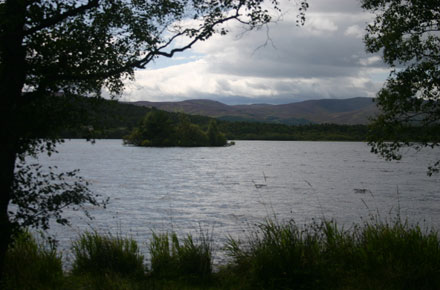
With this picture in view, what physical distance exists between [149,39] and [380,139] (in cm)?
1069

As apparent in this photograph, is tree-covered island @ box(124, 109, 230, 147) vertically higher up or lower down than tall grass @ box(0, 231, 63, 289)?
higher up

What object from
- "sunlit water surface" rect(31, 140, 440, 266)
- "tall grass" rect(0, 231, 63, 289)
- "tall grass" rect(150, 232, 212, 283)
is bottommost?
"sunlit water surface" rect(31, 140, 440, 266)

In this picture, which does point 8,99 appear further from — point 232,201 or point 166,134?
point 166,134

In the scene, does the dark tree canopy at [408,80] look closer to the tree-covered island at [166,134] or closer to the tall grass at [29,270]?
the tall grass at [29,270]

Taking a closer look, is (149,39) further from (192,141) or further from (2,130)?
(192,141)

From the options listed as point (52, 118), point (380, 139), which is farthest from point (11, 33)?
point (380, 139)

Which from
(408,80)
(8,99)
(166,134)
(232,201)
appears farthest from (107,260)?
(166,134)

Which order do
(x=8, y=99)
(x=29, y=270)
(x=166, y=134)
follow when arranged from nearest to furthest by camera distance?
(x=8, y=99), (x=29, y=270), (x=166, y=134)

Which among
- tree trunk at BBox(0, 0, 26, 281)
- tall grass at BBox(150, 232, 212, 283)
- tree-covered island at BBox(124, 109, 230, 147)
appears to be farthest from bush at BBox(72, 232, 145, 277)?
tree-covered island at BBox(124, 109, 230, 147)

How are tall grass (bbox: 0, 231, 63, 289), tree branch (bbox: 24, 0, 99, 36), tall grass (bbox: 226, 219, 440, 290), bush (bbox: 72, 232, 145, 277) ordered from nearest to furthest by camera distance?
1. tree branch (bbox: 24, 0, 99, 36)
2. tall grass (bbox: 0, 231, 63, 289)
3. tall grass (bbox: 226, 219, 440, 290)
4. bush (bbox: 72, 232, 145, 277)

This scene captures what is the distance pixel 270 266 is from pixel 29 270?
17.5ft

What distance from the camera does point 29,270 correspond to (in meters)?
8.66

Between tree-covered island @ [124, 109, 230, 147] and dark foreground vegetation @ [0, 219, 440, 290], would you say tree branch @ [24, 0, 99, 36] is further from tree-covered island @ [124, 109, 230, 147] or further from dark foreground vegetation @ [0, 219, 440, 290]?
tree-covered island @ [124, 109, 230, 147]

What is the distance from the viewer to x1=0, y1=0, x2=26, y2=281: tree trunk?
22.8 ft
